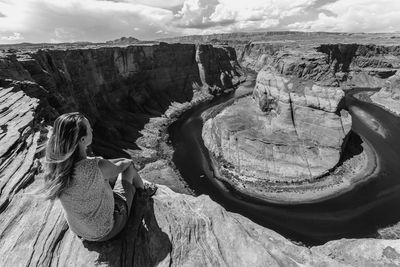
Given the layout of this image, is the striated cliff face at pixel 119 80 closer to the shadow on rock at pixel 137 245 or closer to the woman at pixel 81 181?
the shadow on rock at pixel 137 245

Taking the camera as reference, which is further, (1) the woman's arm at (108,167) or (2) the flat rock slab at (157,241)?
(2) the flat rock slab at (157,241)

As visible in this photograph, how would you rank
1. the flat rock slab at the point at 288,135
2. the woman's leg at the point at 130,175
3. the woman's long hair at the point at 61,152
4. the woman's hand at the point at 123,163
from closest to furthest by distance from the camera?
the woman's long hair at the point at 61,152 → the woman's hand at the point at 123,163 → the woman's leg at the point at 130,175 → the flat rock slab at the point at 288,135


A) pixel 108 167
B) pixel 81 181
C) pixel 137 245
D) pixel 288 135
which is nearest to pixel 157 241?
pixel 137 245

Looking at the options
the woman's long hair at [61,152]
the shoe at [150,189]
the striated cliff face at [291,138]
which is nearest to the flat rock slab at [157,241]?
the shoe at [150,189]

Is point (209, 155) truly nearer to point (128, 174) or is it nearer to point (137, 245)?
point (128, 174)

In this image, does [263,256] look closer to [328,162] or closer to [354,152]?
[328,162]

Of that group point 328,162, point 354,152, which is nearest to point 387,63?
point 354,152

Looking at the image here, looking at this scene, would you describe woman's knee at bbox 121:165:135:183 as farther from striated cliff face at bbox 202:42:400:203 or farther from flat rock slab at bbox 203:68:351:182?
flat rock slab at bbox 203:68:351:182
